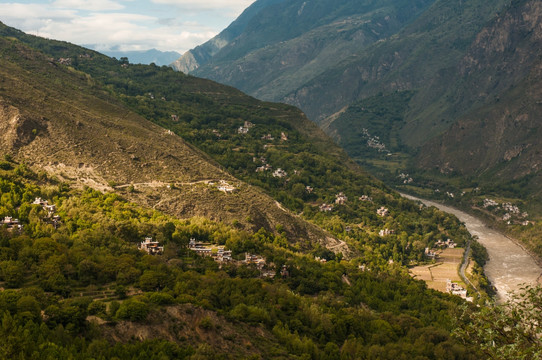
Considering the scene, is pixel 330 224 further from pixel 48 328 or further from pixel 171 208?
pixel 48 328

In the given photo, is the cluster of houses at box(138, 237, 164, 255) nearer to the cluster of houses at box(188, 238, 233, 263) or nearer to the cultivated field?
the cluster of houses at box(188, 238, 233, 263)

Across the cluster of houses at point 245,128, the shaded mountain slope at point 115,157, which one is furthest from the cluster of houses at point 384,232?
the cluster of houses at point 245,128

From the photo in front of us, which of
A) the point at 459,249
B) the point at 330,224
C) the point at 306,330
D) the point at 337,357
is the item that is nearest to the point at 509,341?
the point at 337,357

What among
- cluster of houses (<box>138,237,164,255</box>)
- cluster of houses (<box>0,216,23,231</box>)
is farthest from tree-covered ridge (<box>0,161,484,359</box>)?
cluster of houses (<box>138,237,164,255</box>)

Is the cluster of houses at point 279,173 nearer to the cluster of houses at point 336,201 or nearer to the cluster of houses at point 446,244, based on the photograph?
the cluster of houses at point 336,201

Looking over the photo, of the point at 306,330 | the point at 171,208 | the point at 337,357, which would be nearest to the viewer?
the point at 337,357

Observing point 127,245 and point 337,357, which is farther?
point 127,245
